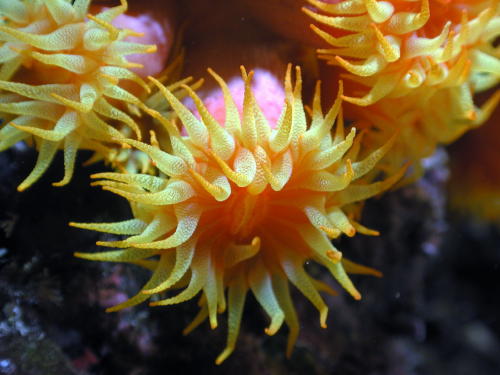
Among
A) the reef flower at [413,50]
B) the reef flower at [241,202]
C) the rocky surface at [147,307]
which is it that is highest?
the reef flower at [413,50]

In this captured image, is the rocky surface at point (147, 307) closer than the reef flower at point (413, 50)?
No

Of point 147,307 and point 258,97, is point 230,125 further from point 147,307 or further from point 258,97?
point 147,307

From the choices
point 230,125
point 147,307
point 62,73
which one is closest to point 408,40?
point 230,125

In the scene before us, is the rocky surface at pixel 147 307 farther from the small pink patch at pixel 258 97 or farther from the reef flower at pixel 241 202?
the small pink patch at pixel 258 97

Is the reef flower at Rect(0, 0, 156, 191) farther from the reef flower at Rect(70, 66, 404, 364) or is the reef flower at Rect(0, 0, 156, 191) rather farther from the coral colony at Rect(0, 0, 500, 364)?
the reef flower at Rect(70, 66, 404, 364)

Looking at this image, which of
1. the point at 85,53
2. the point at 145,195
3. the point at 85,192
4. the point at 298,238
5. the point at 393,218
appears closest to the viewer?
the point at 145,195

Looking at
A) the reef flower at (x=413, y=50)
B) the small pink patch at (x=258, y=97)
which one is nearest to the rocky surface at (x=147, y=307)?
the small pink patch at (x=258, y=97)

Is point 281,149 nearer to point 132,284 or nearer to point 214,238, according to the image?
point 214,238

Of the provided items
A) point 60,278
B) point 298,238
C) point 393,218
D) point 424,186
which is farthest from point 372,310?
point 60,278
